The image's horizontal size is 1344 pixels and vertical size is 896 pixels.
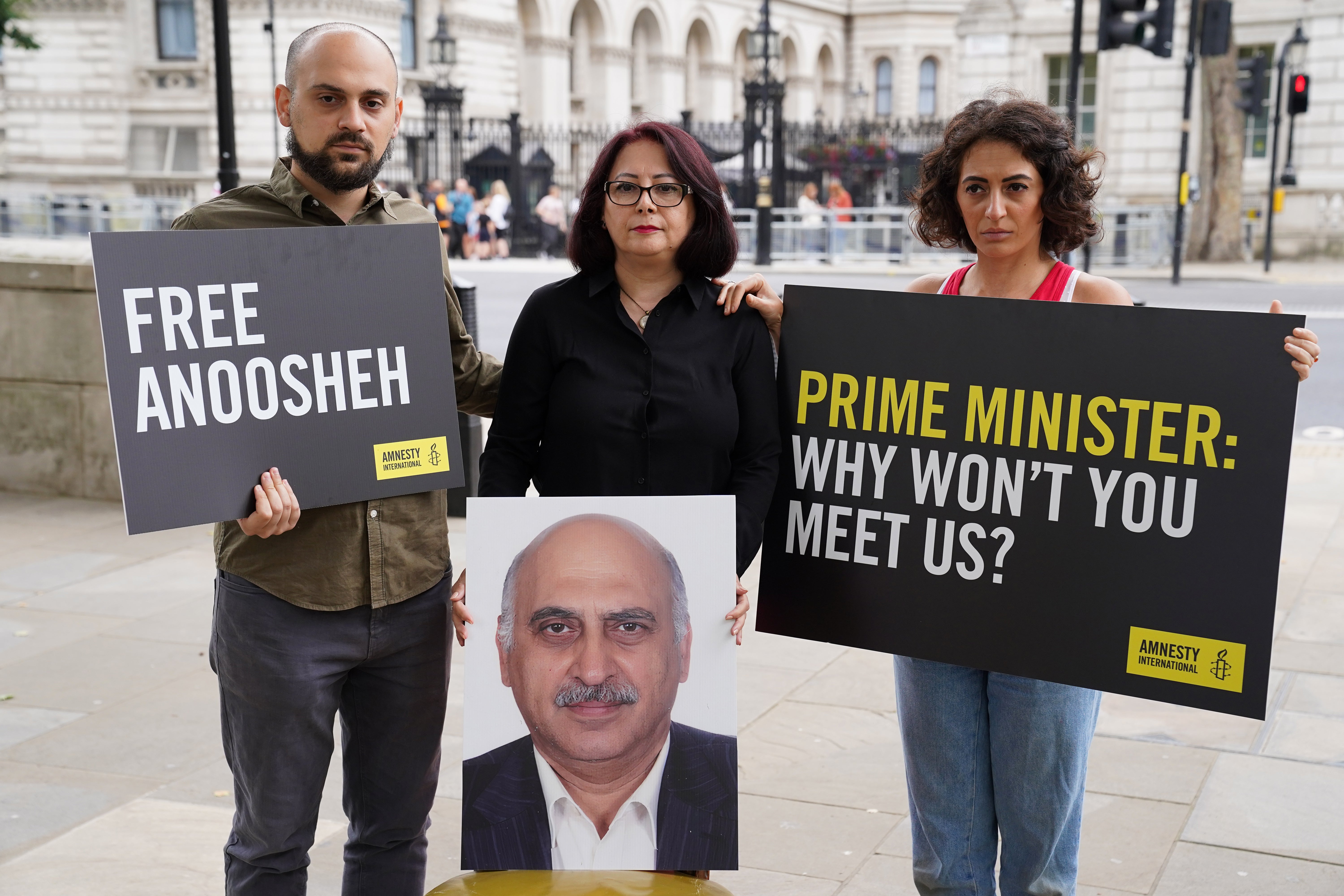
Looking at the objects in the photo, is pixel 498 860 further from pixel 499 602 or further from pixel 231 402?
pixel 231 402

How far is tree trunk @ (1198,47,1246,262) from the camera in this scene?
2831 cm

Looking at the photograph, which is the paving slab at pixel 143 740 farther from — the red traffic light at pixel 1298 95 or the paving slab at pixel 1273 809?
the red traffic light at pixel 1298 95

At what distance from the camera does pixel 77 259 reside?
27.6ft

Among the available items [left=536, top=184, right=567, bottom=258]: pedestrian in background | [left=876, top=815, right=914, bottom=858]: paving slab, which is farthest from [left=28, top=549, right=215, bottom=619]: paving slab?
[left=536, top=184, right=567, bottom=258]: pedestrian in background

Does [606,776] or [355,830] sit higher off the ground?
[606,776]

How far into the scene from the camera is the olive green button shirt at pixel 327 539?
115 inches

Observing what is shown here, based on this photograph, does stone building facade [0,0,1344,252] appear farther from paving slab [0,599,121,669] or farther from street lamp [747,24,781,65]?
paving slab [0,599,121,669]

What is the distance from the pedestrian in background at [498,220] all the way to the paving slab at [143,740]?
23.9m

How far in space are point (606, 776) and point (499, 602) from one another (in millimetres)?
423

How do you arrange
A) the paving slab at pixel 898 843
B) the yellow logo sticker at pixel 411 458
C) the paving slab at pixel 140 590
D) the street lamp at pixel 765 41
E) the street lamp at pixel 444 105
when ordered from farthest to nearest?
1. the street lamp at pixel 444 105
2. the street lamp at pixel 765 41
3. the paving slab at pixel 140 590
4. the paving slab at pixel 898 843
5. the yellow logo sticker at pixel 411 458

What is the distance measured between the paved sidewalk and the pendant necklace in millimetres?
1890

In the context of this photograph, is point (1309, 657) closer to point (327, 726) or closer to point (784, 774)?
point (784, 774)

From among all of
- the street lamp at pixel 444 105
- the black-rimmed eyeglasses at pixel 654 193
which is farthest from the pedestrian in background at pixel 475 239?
the black-rimmed eyeglasses at pixel 654 193

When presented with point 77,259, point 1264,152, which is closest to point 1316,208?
point 1264,152
